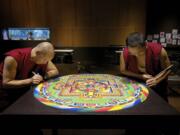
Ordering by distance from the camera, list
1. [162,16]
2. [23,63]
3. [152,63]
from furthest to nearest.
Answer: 1. [162,16]
2. [152,63]
3. [23,63]

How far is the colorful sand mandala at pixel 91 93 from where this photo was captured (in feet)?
5.20

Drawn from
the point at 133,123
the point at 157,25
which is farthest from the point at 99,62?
the point at 133,123

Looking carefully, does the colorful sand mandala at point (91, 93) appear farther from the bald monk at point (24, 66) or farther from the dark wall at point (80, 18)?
the dark wall at point (80, 18)

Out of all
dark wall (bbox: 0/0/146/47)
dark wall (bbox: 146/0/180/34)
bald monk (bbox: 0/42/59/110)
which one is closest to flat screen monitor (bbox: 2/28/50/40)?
dark wall (bbox: 0/0/146/47)

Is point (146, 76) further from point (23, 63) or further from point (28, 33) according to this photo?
point (28, 33)

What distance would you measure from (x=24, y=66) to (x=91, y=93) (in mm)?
777

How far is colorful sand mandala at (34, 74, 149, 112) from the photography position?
1.58 m

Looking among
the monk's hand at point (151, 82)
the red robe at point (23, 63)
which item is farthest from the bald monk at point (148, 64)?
the red robe at point (23, 63)

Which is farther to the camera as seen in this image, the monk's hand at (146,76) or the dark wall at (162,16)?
the dark wall at (162,16)

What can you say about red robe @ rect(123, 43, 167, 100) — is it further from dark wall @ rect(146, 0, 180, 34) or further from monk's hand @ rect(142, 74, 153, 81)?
dark wall @ rect(146, 0, 180, 34)

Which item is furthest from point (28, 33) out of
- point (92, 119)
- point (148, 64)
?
A: point (92, 119)

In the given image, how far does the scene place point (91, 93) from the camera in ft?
6.12

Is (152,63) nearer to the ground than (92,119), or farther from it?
farther from it

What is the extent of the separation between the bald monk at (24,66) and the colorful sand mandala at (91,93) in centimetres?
18
